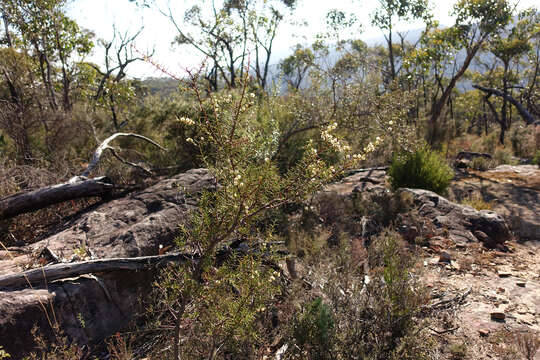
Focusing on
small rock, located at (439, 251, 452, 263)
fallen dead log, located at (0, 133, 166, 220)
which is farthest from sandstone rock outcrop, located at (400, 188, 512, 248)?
fallen dead log, located at (0, 133, 166, 220)

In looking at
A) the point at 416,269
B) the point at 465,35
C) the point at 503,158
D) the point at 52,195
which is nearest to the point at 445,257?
the point at 416,269

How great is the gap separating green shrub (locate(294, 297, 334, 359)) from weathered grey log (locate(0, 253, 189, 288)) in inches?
44.4

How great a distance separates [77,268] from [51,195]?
2111 millimetres

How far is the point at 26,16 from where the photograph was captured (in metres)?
9.95

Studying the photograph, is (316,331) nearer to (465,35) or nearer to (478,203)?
(478,203)

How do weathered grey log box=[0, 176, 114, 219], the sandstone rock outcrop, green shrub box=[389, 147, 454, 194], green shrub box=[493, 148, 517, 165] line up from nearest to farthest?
weathered grey log box=[0, 176, 114, 219] < the sandstone rock outcrop < green shrub box=[389, 147, 454, 194] < green shrub box=[493, 148, 517, 165]

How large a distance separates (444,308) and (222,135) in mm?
2855

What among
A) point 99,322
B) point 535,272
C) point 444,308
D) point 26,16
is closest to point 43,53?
point 26,16

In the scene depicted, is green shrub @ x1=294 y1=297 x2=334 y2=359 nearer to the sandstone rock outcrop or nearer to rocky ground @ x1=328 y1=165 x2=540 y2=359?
rocky ground @ x1=328 y1=165 x2=540 y2=359

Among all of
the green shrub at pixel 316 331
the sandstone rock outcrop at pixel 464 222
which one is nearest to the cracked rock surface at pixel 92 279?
the green shrub at pixel 316 331

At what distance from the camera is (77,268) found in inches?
113

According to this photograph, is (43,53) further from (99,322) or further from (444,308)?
(444,308)

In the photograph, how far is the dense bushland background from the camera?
6.60ft

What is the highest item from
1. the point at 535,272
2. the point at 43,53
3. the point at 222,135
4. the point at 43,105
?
Result: the point at 43,53
